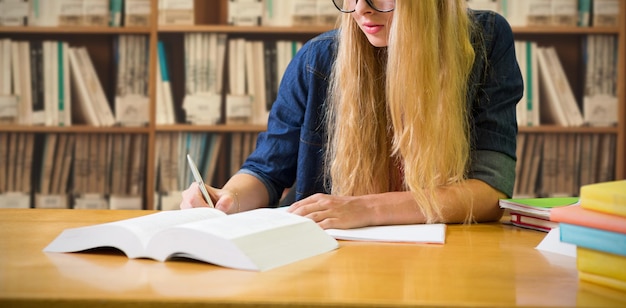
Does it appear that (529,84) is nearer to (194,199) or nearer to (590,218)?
(194,199)

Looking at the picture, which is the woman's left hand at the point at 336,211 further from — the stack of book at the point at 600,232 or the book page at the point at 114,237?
the stack of book at the point at 600,232

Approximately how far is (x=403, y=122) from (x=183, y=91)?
1.80 meters

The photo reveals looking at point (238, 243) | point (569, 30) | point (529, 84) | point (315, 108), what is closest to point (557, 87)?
point (529, 84)

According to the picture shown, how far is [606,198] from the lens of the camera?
87 centimetres

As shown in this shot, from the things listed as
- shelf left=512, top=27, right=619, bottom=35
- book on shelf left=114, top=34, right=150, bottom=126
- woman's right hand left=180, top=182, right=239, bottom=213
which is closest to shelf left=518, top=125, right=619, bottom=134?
shelf left=512, top=27, right=619, bottom=35

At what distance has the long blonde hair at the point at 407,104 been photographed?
140 cm

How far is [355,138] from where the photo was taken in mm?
1525

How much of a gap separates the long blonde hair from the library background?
149cm

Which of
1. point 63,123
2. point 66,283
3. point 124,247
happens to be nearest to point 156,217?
point 124,247

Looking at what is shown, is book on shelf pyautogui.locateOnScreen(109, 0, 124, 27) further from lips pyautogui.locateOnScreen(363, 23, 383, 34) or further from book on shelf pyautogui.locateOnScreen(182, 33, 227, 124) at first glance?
lips pyautogui.locateOnScreen(363, 23, 383, 34)

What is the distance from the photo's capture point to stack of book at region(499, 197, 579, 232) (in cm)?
125

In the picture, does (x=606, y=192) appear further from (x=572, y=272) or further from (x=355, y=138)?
(x=355, y=138)

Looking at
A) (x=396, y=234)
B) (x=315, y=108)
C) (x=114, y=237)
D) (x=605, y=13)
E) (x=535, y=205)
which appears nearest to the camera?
(x=114, y=237)

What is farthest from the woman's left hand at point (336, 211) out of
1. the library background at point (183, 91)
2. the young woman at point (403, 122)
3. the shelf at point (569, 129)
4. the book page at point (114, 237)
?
the shelf at point (569, 129)
